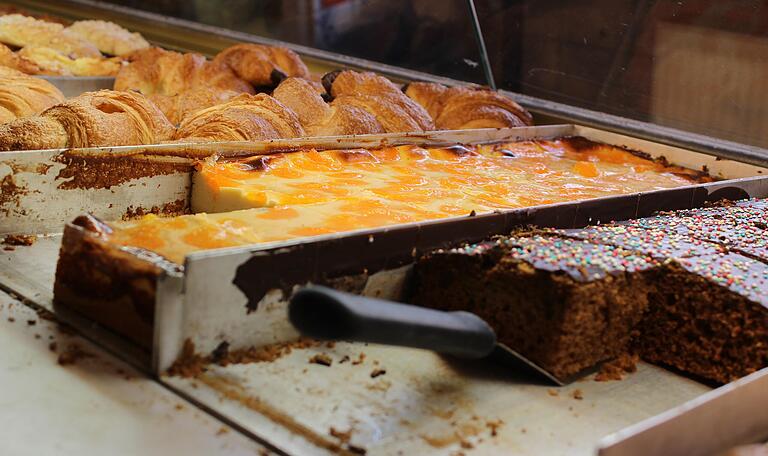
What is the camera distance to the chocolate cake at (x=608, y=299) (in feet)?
6.26

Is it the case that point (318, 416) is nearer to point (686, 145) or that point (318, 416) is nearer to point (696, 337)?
point (696, 337)

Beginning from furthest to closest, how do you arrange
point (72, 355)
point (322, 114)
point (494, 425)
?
point (322, 114)
point (72, 355)
point (494, 425)

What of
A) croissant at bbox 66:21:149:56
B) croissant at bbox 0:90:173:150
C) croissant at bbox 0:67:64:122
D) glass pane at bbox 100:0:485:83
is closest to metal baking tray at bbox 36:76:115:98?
croissant at bbox 66:21:149:56

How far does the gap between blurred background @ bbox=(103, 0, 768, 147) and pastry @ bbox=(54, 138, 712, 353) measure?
408 millimetres

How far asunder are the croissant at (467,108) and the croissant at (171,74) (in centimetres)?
90

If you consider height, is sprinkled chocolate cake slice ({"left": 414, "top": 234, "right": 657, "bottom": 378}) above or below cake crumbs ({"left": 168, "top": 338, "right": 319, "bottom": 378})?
above

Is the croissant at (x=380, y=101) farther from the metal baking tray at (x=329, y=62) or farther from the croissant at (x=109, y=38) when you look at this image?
the croissant at (x=109, y=38)

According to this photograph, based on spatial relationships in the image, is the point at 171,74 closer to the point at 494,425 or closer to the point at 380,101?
the point at 380,101

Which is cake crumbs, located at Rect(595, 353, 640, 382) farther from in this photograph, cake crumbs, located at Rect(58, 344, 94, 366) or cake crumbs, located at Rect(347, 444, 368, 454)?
cake crumbs, located at Rect(58, 344, 94, 366)

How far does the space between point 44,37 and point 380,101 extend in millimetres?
2322

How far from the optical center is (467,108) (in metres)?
4.00

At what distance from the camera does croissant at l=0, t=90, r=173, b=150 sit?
2.67m

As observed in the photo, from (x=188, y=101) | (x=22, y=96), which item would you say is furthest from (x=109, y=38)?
(x=22, y=96)

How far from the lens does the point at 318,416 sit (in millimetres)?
1641
